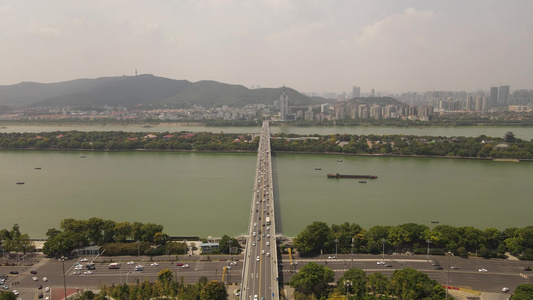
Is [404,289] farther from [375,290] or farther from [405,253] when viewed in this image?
[405,253]

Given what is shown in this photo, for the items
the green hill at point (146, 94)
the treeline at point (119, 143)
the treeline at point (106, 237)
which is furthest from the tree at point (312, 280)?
the green hill at point (146, 94)

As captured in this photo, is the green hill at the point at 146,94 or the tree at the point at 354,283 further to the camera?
the green hill at the point at 146,94

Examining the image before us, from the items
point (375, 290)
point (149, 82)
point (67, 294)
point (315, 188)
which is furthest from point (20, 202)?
point (149, 82)

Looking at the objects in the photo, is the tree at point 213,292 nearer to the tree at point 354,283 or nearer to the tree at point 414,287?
the tree at point 354,283

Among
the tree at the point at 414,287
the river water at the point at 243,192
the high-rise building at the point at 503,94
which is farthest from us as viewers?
the high-rise building at the point at 503,94

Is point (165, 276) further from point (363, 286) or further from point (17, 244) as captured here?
point (17, 244)

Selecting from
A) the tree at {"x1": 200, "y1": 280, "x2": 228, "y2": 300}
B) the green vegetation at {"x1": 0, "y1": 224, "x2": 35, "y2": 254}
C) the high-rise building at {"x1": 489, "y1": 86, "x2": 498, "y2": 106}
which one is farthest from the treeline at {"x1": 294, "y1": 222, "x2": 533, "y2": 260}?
the high-rise building at {"x1": 489, "y1": 86, "x2": 498, "y2": 106}

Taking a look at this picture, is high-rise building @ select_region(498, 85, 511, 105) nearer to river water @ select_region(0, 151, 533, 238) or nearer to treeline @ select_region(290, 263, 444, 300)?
river water @ select_region(0, 151, 533, 238)
